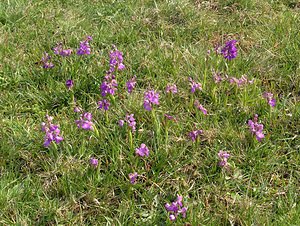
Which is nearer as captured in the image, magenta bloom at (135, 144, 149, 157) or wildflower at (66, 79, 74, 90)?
magenta bloom at (135, 144, 149, 157)

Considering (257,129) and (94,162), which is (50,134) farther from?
(257,129)

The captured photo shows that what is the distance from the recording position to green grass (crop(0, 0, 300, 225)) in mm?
2529

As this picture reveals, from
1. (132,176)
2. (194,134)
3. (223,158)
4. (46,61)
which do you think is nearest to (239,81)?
(194,134)

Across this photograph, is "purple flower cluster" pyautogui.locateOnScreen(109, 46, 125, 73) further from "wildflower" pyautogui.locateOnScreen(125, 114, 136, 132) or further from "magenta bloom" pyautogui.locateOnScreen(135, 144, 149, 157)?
"magenta bloom" pyautogui.locateOnScreen(135, 144, 149, 157)

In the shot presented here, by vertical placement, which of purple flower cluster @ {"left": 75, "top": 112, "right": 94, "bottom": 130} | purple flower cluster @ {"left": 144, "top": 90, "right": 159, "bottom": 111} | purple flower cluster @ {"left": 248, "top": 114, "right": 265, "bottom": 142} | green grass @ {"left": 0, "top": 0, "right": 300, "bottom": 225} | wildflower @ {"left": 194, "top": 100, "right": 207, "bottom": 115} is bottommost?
green grass @ {"left": 0, "top": 0, "right": 300, "bottom": 225}

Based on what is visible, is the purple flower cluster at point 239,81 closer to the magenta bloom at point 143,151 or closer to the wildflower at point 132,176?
the magenta bloom at point 143,151

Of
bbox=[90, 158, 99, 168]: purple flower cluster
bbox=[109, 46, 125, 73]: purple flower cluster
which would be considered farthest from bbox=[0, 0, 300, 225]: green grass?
bbox=[109, 46, 125, 73]: purple flower cluster

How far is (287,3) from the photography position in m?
4.37

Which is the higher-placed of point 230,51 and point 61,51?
point 230,51

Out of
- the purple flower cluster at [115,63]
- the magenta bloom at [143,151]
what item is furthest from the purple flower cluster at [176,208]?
the purple flower cluster at [115,63]

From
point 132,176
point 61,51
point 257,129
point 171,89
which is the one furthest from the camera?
point 61,51

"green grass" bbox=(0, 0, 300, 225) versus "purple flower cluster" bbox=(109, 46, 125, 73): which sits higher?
"purple flower cluster" bbox=(109, 46, 125, 73)

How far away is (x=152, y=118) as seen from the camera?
2932 millimetres

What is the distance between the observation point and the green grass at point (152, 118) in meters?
2.53
